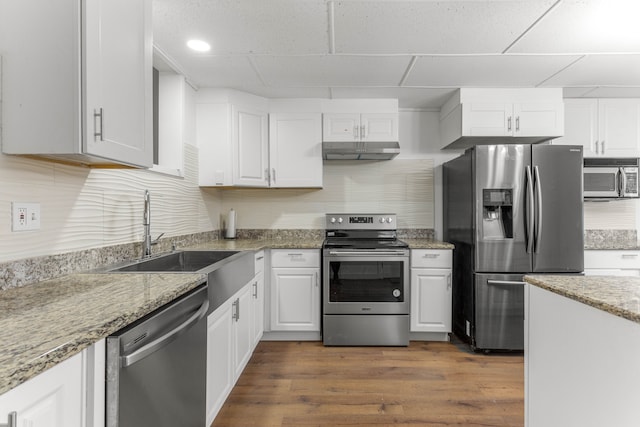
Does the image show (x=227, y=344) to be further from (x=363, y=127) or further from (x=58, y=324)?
(x=363, y=127)

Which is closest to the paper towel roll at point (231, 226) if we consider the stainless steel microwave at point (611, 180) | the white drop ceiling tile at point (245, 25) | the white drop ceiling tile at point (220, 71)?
the white drop ceiling tile at point (220, 71)

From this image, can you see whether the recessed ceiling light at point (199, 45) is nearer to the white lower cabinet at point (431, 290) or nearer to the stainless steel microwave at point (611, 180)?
the white lower cabinet at point (431, 290)

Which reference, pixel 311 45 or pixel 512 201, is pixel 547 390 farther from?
pixel 311 45

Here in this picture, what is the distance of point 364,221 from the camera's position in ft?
11.1

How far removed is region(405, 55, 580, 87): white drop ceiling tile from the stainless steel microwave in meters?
0.98

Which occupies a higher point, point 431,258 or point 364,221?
point 364,221

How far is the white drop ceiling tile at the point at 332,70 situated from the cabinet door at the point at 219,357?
1.67 m

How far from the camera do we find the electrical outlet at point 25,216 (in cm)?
125

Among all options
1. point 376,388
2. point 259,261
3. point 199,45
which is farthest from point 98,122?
point 376,388

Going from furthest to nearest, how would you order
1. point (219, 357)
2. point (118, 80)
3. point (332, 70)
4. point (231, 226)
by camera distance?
point (231, 226) < point (332, 70) < point (219, 357) < point (118, 80)

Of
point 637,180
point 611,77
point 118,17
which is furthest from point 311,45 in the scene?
point 637,180

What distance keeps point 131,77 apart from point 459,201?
256cm

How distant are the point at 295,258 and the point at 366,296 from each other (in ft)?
2.20

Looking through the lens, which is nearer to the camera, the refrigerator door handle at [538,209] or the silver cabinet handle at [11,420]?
the silver cabinet handle at [11,420]
